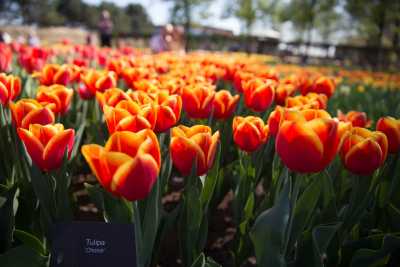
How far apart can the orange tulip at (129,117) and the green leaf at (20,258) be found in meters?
0.38

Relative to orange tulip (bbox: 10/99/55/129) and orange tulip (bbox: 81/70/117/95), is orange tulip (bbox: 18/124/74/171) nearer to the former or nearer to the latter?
orange tulip (bbox: 10/99/55/129)

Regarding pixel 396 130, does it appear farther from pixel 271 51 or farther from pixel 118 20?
pixel 118 20

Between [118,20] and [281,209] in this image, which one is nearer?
[281,209]

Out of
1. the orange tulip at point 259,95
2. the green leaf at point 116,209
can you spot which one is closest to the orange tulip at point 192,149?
the green leaf at point 116,209

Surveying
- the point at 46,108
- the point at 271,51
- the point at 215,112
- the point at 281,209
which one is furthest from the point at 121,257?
the point at 271,51

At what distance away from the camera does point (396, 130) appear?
1.39 metres

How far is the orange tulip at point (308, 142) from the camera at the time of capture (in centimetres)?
102

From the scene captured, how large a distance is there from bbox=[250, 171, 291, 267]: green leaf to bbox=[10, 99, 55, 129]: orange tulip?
76 cm

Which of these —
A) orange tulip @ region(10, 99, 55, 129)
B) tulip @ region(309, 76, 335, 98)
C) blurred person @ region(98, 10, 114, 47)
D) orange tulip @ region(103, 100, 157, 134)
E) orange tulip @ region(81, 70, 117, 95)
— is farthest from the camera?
blurred person @ region(98, 10, 114, 47)

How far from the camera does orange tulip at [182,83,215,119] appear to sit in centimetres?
167

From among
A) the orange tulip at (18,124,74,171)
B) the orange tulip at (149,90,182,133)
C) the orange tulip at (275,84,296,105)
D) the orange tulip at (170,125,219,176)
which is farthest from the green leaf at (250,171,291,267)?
the orange tulip at (275,84,296,105)

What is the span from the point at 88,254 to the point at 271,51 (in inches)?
1087

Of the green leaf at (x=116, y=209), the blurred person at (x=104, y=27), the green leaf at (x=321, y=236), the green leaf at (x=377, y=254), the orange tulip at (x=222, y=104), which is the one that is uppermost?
the blurred person at (x=104, y=27)

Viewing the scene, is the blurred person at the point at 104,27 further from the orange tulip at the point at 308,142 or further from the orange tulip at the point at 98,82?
the orange tulip at the point at 308,142
